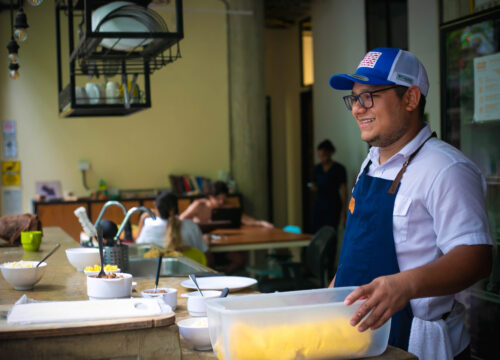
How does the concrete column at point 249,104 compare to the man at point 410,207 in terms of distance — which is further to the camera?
the concrete column at point 249,104

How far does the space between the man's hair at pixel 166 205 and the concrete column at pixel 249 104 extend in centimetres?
417

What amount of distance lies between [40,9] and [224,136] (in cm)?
317

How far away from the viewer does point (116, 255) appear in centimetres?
317

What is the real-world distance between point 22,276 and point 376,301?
148 centimetres

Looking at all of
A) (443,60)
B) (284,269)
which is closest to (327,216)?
(284,269)

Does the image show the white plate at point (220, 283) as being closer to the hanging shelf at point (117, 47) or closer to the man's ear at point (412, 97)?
the man's ear at point (412, 97)

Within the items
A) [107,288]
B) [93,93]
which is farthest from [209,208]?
[107,288]

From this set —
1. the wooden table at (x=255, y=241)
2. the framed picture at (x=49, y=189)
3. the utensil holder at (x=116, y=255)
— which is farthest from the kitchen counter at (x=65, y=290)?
the framed picture at (x=49, y=189)

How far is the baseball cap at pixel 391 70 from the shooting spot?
2.18 m

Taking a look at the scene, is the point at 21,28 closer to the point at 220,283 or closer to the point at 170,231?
the point at 170,231

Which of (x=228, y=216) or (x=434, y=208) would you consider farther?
(x=228, y=216)

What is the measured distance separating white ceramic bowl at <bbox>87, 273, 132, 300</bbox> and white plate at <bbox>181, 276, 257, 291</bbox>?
1.78 feet

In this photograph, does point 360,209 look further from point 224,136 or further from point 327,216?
point 224,136

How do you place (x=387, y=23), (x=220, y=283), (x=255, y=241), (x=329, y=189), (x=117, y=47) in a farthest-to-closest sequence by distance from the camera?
1. (x=329, y=189)
2. (x=387, y=23)
3. (x=255, y=241)
4. (x=117, y=47)
5. (x=220, y=283)
